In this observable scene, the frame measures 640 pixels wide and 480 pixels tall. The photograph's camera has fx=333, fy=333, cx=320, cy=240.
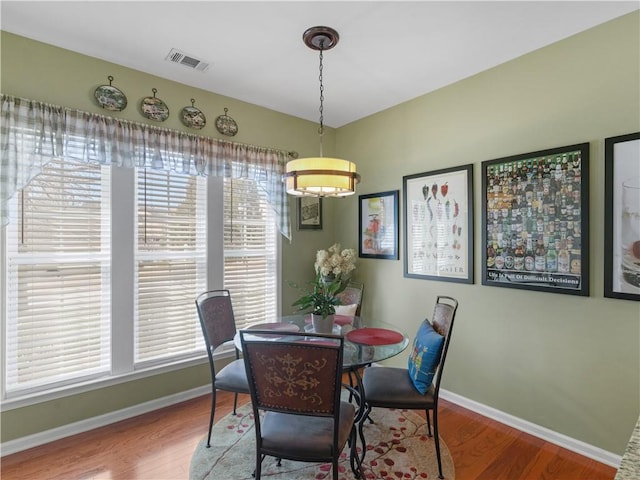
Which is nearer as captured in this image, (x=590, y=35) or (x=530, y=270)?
(x=590, y=35)

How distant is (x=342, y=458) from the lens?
2.13 metres

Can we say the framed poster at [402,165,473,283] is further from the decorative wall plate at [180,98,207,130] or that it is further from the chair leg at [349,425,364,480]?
the decorative wall plate at [180,98,207,130]

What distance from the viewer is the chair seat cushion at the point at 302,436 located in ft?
5.03

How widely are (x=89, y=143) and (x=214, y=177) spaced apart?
982 millimetres

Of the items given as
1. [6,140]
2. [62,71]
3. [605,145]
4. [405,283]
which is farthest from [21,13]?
[605,145]

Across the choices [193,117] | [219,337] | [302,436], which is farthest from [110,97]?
[302,436]

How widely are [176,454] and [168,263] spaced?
1451 millimetres

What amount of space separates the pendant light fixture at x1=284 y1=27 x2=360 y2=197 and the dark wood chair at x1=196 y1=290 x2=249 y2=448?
1116mm

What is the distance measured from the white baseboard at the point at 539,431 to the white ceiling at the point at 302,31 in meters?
2.72

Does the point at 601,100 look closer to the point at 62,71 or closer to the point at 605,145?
the point at 605,145

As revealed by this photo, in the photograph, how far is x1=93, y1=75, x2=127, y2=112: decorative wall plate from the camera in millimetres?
2525

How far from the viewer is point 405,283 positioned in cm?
334

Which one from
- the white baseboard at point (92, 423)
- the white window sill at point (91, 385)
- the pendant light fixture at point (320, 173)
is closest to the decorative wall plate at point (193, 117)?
the pendant light fixture at point (320, 173)

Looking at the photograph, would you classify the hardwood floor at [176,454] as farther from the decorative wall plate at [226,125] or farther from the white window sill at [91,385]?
the decorative wall plate at [226,125]
